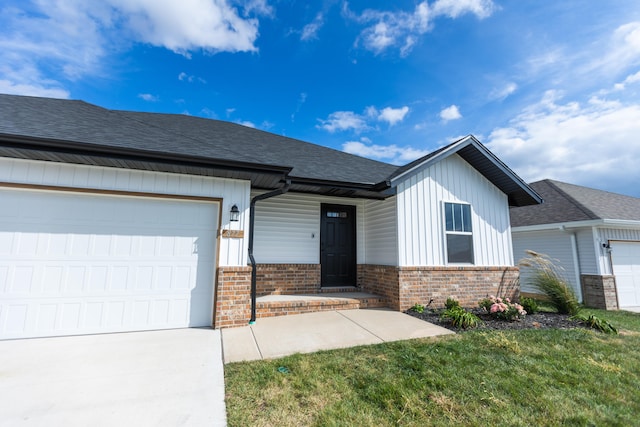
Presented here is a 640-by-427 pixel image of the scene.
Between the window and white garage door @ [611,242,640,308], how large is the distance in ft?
21.3

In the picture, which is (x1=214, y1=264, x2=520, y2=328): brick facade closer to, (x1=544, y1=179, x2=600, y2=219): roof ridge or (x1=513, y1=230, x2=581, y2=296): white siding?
(x1=513, y1=230, x2=581, y2=296): white siding

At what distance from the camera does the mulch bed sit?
5.47m

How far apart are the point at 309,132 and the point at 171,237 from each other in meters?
9.20

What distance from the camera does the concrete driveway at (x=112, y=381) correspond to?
2453 millimetres

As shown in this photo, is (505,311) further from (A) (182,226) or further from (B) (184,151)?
(B) (184,151)

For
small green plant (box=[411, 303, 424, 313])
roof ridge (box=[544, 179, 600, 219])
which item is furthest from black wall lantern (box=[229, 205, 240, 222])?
roof ridge (box=[544, 179, 600, 219])

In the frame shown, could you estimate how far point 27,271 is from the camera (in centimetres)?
445

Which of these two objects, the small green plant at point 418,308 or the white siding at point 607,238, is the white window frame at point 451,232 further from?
the white siding at point 607,238

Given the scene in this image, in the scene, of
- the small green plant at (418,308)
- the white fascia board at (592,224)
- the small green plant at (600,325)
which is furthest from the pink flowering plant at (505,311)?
the white fascia board at (592,224)

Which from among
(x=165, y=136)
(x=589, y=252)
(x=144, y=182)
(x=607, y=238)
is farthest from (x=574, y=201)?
(x=144, y=182)

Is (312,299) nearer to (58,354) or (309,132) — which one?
(58,354)

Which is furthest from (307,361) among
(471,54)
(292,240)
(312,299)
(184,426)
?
(471,54)

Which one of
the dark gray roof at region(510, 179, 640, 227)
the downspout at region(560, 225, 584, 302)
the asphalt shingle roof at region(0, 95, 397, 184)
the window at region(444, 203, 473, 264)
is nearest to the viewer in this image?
the asphalt shingle roof at region(0, 95, 397, 184)

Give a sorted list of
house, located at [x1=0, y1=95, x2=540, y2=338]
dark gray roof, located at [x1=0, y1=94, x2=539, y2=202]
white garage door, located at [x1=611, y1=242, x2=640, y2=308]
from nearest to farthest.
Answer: dark gray roof, located at [x1=0, y1=94, x2=539, y2=202], house, located at [x1=0, y1=95, x2=540, y2=338], white garage door, located at [x1=611, y1=242, x2=640, y2=308]
